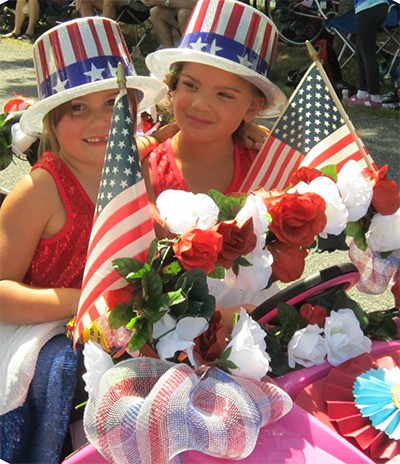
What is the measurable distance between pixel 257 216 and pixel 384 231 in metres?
0.39

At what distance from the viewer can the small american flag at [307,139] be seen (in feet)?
7.18

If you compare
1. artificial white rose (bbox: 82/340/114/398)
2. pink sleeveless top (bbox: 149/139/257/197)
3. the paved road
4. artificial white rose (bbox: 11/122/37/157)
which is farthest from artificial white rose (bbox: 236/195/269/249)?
the paved road

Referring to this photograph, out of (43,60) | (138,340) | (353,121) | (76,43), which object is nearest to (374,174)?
(138,340)

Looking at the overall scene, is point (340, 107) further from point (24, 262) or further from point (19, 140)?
point (19, 140)

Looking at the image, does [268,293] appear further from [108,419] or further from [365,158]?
[108,419]

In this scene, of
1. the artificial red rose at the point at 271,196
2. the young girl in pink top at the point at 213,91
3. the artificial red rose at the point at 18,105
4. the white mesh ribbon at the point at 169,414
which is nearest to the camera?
the white mesh ribbon at the point at 169,414

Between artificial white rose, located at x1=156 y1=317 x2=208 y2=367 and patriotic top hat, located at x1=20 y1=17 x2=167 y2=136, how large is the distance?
900 mm

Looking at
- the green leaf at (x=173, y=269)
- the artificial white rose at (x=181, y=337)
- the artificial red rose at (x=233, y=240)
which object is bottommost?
the artificial white rose at (x=181, y=337)

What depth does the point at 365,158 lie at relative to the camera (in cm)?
209

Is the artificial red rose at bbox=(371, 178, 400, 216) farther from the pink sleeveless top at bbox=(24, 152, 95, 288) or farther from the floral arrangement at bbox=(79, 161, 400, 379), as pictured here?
the pink sleeveless top at bbox=(24, 152, 95, 288)

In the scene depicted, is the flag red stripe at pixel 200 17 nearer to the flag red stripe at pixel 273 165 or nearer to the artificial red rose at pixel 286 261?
the flag red stripe at pixel 273 165

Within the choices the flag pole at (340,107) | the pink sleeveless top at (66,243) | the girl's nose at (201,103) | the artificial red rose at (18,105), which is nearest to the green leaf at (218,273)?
the flag pole at (340,107)

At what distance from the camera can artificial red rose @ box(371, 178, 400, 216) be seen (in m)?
1.89

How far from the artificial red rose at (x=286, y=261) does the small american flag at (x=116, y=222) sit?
0.30 metres
